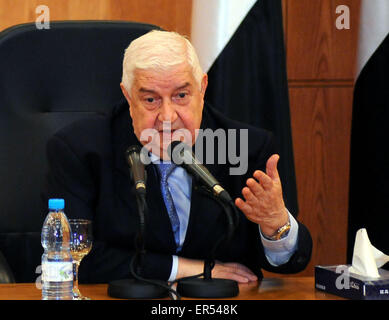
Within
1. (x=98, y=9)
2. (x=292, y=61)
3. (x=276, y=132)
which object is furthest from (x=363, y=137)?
(x=98, y=9)

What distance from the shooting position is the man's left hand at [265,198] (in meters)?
1.58

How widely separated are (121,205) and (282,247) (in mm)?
491

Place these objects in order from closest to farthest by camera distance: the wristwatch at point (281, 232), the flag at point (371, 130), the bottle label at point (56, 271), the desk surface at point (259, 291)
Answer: the bottle label at point (56, 271) → the desk surface at point (259, 291) → the wristwatch at point (281, 232) → the flag at point (371, 130)

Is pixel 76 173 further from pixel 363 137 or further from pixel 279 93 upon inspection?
pixel 363 137

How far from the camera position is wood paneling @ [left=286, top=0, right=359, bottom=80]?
3105mm

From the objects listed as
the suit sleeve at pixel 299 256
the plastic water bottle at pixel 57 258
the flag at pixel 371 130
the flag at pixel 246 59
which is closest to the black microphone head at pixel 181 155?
the plastic water bottle at pixel 57 258

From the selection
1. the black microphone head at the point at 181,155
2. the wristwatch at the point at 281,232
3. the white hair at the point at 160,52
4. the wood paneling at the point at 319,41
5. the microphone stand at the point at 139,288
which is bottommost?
the microphone stand at the point at 139,288

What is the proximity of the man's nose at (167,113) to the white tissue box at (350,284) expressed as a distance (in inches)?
22.5

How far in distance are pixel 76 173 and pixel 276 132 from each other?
3.27 ft

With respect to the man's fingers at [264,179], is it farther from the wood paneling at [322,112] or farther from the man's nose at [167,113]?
the wood paneling at [322,112]

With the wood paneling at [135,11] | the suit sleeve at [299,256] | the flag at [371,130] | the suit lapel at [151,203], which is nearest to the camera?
the suit sleeve at [299,256]

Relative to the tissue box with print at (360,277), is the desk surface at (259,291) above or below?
below

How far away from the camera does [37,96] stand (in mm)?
2232

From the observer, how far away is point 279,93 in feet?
8.98
